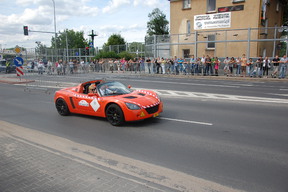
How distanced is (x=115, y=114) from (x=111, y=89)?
0.98 metres

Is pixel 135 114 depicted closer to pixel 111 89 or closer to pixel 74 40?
pixel 111 89

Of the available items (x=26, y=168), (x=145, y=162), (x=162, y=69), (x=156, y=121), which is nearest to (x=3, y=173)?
(x=26, y=168)

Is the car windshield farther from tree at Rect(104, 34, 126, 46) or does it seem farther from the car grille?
tree at Rect(104, 34, 126, 46)

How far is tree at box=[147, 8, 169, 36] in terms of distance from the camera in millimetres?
69750

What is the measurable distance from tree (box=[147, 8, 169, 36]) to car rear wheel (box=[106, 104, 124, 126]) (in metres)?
65.0

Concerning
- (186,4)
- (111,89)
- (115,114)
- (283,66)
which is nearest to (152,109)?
(115,114)

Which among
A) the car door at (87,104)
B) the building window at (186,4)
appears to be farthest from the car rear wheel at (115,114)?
the building window at (186,4)

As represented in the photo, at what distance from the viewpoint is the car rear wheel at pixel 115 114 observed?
285 inches

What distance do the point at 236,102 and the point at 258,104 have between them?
857 millimetres

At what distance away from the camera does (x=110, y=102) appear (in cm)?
743

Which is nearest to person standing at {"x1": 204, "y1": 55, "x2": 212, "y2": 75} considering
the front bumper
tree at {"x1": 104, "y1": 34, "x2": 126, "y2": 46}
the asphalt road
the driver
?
the asphalt road

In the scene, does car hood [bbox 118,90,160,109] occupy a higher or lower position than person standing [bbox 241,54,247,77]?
lower

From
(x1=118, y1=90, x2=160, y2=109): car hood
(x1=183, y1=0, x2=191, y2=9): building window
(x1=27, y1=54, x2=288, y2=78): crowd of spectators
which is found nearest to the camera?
(x1=118, y1=90, x2=160, y2=109): car hood

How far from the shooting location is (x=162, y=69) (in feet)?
83.8
